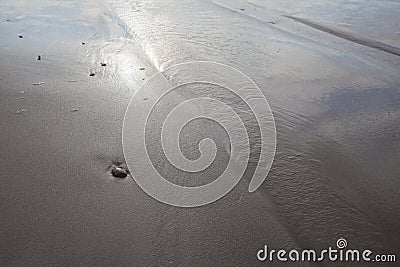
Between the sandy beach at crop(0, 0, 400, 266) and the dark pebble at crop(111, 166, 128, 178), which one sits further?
the dark pebble at crop(111, 166, 128, 178)

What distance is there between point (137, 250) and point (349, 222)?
57.4 inches

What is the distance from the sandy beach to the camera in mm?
2457

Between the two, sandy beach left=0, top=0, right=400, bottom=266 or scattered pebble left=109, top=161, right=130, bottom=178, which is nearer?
sandy beach left=0, top=0, right=400, bottom=266

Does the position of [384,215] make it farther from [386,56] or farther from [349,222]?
[386,56]

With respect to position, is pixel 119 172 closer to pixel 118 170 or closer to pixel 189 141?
pixel 118 170

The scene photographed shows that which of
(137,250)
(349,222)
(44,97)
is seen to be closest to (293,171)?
(349,222)

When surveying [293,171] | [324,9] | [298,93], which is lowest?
[293,171]

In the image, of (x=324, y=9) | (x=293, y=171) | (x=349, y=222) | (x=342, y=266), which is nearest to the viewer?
(x=342, y=266)

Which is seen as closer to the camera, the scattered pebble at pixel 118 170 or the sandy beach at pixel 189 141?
the sandy beach at pixel 189 141

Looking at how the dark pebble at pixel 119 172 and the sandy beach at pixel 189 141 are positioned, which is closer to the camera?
the sandy beach at pixel 189 141

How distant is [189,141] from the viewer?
11.6 feet

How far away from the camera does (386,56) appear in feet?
19.8

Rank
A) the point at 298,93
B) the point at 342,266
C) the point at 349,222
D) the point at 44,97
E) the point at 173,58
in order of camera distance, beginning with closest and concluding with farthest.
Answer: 1. the point at 342,266
2. the point at 349,222
3. the point at 44,97
4. the point at 298,93
5. the point at 173,58

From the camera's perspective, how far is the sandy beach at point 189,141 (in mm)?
2457
